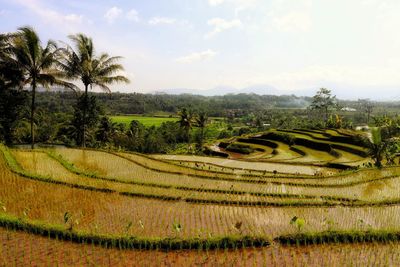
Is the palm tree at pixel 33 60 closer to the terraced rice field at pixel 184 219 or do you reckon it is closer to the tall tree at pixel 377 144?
the terraced rice field at pixel 184 219

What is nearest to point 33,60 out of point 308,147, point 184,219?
point 184,219

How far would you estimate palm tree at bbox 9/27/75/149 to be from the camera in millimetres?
15547

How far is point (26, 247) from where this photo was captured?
5484 mm

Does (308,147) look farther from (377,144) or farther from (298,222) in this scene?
(298,222)

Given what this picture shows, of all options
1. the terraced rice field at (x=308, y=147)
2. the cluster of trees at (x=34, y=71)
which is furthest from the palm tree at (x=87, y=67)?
the terraced rice field at (x=308, y=147)

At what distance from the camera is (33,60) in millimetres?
15898

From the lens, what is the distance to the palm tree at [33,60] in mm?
15547

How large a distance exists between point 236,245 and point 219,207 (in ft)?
8.53

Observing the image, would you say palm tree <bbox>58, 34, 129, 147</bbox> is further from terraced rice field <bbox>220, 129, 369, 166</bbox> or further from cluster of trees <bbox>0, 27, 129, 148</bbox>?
terraced rice field <bbox>220, 129, 369, 166</bbox>

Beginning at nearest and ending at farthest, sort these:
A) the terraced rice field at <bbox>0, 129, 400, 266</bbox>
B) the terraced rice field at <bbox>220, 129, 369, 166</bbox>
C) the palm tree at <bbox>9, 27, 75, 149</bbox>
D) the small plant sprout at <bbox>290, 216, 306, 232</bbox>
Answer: the terraced rice field at <bbox>0, 129, 400, 266</bbox>, the small plant sprout at <bbox>290, 216, 306, 232</bbox>, the palm tree at <bbox>9, 27, 75, 149</bbox>, the terraced rice field at <bbox>220, 129, 369, 166</bbox>

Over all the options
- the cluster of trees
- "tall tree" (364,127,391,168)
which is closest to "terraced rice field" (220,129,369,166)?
"tall tree" (364,127,391,168)

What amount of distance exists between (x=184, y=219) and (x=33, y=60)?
12.6m

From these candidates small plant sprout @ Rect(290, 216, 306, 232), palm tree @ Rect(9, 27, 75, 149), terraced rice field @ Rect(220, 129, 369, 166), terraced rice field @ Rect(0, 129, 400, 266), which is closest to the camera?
terraced rice field @ Rect(0, 129, 400, 266)

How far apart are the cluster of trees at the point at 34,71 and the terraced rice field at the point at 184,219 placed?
17.0 feet
